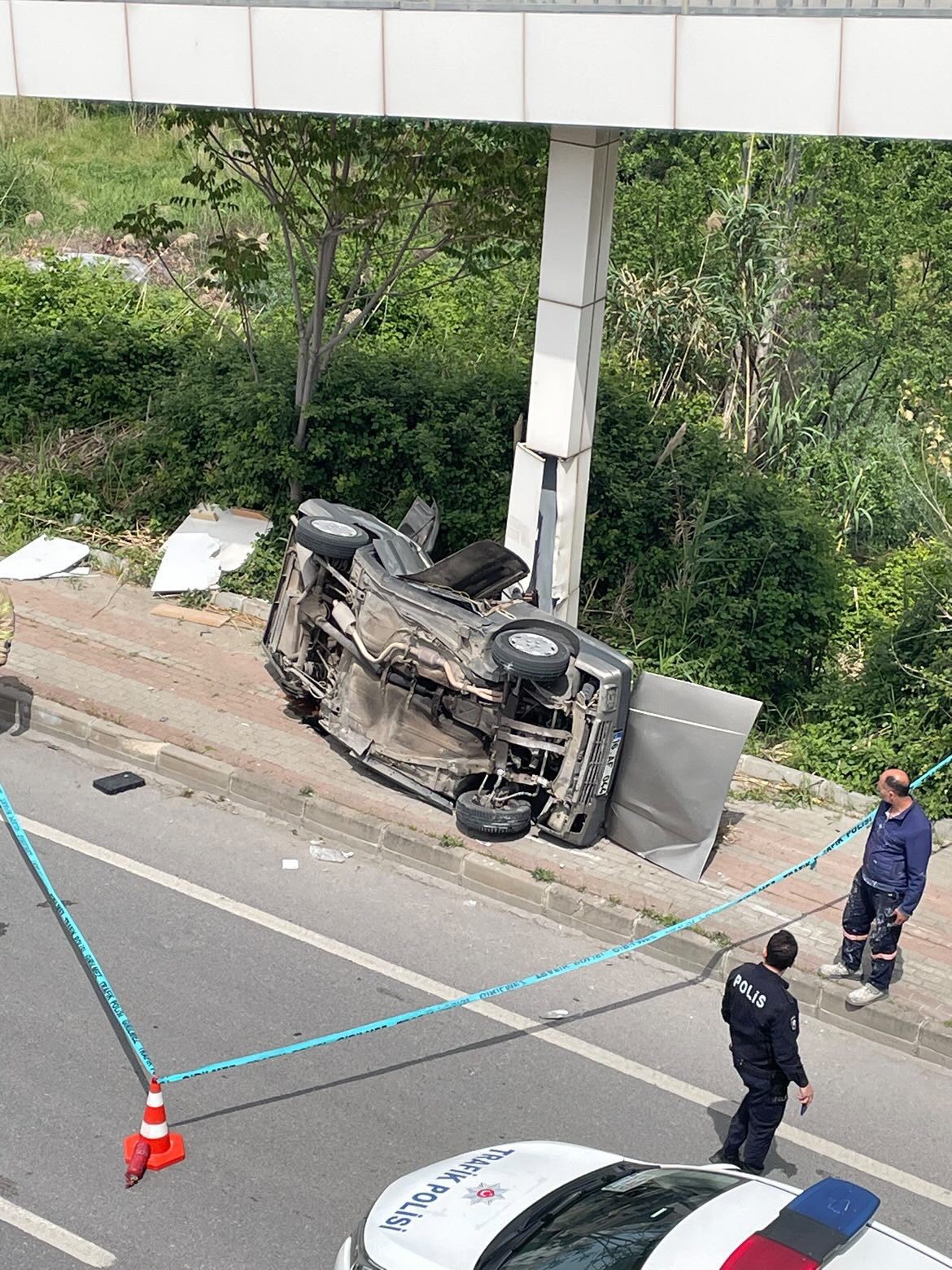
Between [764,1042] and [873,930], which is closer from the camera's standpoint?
[764,1042]

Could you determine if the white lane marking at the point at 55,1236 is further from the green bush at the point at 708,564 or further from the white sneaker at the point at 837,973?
the green bush at the point at 708,564

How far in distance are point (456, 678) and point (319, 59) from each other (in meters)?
3.98

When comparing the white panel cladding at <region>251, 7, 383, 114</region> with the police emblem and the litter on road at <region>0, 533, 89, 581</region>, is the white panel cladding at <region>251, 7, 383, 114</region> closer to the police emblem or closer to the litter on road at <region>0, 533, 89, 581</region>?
the litter on road at <region>0, 533, 89, 581</region>

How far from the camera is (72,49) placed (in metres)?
10.3

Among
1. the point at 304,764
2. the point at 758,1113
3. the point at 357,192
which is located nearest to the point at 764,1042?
the point at 758,1113

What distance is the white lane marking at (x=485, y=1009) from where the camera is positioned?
22.6 ft

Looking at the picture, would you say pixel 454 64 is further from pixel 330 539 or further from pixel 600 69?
pixel 330 539

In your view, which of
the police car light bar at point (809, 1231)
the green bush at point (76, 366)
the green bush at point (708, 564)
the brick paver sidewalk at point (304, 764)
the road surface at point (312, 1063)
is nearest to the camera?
the police car light bar at point (809, 1231)

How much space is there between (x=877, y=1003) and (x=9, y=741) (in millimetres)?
6035

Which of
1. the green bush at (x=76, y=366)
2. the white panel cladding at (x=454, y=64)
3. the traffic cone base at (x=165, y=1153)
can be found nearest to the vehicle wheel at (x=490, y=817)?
the traffic cone base at (x=165, y=1153)

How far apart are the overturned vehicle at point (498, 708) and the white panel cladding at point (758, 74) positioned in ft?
9.88

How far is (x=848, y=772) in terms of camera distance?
10.6 metres

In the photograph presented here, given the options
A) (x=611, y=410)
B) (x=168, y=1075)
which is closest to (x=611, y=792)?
(x=168, y=1075)

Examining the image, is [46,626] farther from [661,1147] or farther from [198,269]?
[198,269]
